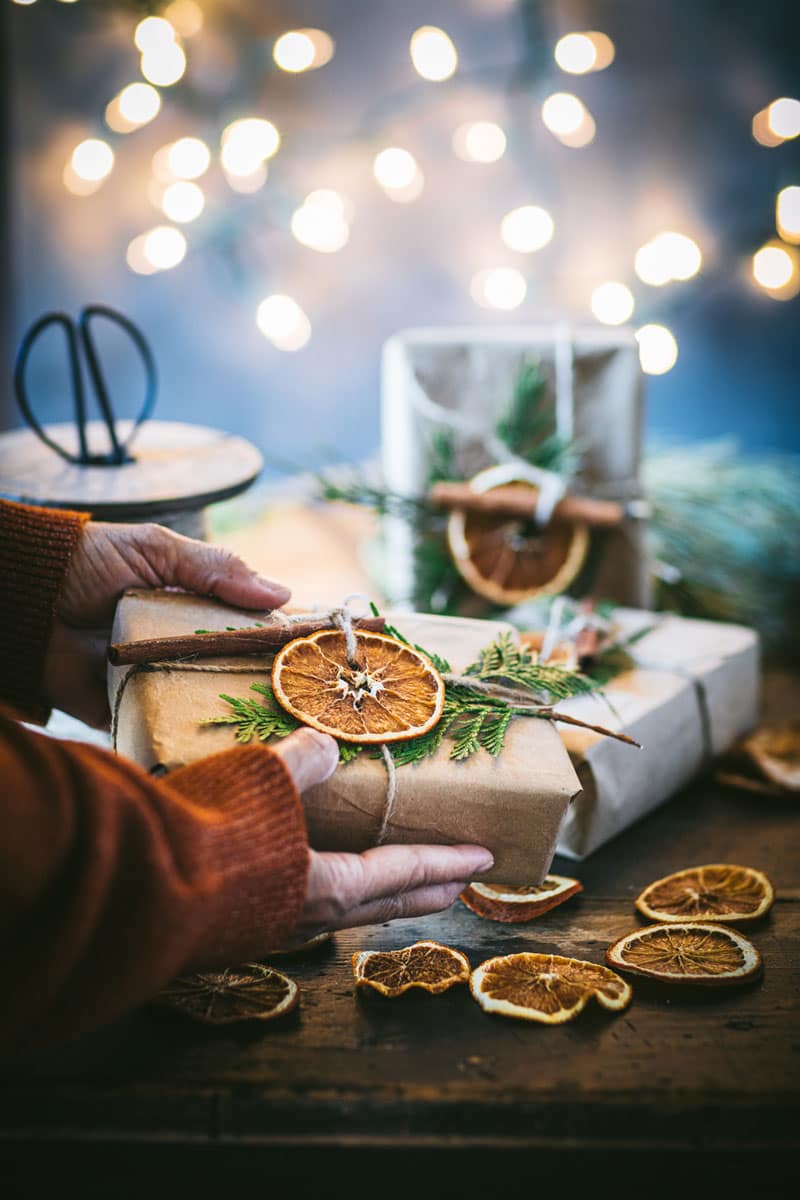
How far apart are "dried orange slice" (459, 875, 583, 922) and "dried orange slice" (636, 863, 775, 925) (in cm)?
8

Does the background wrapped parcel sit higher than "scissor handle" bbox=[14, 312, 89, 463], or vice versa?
"scissor handle" bbox=[14, 312, 89, 463]

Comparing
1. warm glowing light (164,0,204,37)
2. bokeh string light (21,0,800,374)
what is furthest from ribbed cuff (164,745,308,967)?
warm glowing light (164,0,204,37)

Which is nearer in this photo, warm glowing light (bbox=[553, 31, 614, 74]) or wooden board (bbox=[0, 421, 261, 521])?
wooden board (bbox=[0, 421, 261, 521])

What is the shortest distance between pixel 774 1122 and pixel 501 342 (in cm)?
112

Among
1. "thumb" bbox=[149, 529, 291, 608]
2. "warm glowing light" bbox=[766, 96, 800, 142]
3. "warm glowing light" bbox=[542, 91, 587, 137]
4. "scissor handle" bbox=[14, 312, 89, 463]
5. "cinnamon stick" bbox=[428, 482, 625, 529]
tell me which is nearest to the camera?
"thumb" bbox=[149, 529, 291, 608]

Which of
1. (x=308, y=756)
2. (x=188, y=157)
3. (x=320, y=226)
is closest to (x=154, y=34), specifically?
(x=188, y=157)

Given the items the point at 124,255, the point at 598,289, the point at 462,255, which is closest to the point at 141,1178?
the point at 598,289

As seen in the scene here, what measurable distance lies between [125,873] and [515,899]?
0.44 metres

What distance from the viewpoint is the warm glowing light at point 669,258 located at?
6.26 feet

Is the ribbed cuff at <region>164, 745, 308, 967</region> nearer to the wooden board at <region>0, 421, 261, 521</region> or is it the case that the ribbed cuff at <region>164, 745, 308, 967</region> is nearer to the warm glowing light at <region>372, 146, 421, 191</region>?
the wooden board at <region>0, 421, 261, 521</region>

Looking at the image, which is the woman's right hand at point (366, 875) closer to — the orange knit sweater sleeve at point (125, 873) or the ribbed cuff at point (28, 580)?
the orange knit sweater sleeve at point (125, 873)

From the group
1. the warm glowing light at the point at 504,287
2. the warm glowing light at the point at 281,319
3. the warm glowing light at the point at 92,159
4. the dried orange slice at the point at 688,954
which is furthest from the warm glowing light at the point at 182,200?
the dried orange slice at the point at 688,954

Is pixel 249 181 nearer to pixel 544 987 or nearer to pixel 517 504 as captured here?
pixel 517 504

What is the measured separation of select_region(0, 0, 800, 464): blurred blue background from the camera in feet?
6.38
